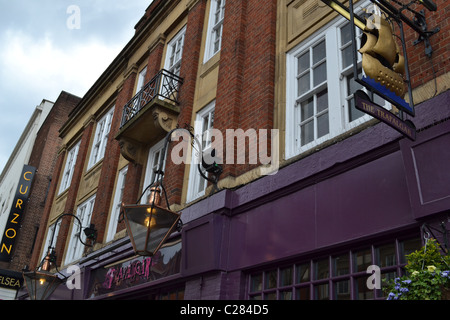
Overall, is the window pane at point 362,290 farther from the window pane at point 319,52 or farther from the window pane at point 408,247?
the window pane at point 319,52

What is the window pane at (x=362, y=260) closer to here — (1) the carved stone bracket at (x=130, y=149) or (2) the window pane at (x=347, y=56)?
(2) the window pane at (x=347, y=56)

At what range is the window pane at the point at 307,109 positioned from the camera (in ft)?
23.7

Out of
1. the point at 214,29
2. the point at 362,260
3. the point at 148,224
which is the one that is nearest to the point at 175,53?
the point at 214,29

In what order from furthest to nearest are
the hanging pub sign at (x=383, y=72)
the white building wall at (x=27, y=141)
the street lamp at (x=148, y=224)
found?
the white building wall at (x=27, y=141)
the street lamp at (x=148, y=224)
the hanging pub sign at (x=383, y=72)

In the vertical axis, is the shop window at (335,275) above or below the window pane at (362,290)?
above

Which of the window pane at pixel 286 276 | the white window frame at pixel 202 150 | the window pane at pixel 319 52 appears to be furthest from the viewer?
the white window frame at pixel 202 150

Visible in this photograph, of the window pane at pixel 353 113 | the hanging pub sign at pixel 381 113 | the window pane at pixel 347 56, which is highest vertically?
the window pane at pixel 347 56

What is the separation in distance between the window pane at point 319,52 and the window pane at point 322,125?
1125 mm

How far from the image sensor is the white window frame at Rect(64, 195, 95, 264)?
1393cm

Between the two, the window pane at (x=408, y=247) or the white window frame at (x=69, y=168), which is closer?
the window pane at (x=408, y=247)

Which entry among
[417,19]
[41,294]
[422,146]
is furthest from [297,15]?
[41,294]

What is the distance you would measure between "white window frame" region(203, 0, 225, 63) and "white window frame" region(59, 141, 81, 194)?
9.16 m

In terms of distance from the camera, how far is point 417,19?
5.57 metres

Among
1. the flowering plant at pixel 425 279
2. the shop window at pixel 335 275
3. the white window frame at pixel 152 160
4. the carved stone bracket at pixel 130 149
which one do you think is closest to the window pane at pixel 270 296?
the shop window at pixel 335 275
